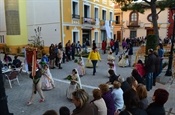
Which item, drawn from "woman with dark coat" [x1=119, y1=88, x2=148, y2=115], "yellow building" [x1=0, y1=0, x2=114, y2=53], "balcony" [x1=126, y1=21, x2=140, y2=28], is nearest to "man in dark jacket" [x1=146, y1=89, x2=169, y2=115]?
"woman with dark coat" [x1=119, y1=88, x2=148, y2=115]

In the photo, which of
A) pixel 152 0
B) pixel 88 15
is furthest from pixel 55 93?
pixel 88 15

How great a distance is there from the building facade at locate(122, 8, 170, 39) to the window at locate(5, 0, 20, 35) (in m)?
23.7

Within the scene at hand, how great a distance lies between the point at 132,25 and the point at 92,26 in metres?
16.1

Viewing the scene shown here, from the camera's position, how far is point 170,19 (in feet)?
124

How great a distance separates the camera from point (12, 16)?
22328 mm

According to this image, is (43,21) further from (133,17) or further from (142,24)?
(133,17)

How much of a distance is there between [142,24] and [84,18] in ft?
62.3

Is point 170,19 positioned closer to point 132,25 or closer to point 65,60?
point 132,25

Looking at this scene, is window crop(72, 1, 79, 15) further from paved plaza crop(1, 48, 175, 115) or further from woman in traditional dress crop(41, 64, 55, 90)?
woman in traditional dress crop(41, 64, 55, 90)

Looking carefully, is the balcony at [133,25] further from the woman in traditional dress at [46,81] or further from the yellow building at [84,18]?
the woman in traditional dress at [46,81]

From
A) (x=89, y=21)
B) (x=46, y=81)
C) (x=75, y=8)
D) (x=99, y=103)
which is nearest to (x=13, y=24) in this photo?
(x=75, y=8)

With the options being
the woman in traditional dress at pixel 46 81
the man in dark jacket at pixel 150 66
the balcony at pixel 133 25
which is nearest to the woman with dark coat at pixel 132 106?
the man in dark jacket at pixel 150 66

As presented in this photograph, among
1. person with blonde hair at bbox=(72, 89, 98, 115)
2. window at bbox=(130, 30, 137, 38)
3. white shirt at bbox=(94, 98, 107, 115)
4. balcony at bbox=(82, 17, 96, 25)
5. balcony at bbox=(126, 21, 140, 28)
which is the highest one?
balcony at bbox=(126, 21, 140, 28)

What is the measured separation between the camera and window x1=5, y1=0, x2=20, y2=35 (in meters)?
22.1
